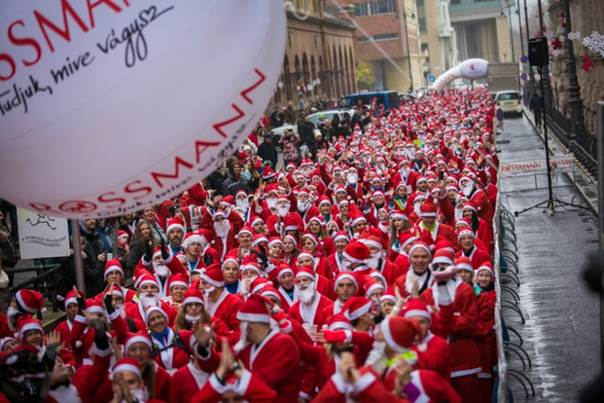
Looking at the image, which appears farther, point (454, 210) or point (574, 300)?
point (454, 210)

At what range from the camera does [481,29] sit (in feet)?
579

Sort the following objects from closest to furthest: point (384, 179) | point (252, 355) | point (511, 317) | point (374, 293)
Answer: point (252, 355)
point (374, 293)
point (511, 317)
point (384, 179)

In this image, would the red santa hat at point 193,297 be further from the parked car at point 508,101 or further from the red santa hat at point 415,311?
the parked car at point 508,101

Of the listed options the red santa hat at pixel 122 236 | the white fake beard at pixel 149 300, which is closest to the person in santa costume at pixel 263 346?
the white fake beard at pixel 149 300

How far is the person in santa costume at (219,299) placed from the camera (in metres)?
11.4

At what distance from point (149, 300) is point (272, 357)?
3806 millimetres

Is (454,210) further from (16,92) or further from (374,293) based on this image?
(16,92)

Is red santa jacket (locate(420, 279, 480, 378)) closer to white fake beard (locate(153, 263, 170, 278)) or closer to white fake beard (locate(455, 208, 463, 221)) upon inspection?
white fake beard (locate(153, 263, 170, 278))

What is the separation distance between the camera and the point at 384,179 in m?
23.9

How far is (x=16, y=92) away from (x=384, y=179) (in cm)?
1644

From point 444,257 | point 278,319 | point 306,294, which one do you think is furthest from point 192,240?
point 278,319

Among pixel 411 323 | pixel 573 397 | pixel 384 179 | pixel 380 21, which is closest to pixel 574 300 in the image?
pixel 573 397

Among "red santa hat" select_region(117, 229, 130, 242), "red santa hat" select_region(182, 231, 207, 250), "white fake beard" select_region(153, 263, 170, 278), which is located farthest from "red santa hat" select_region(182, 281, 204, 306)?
"red santa hat" select_region(117, 229, 130, 242)

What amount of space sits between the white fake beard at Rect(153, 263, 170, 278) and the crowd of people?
27 mm
